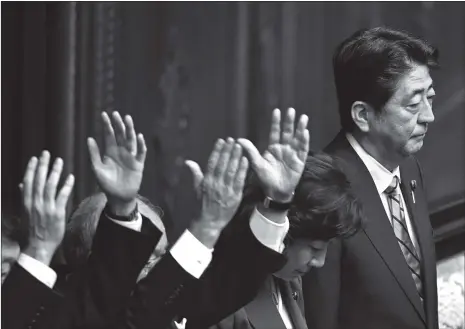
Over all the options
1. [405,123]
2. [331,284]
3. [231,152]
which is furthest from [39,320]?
[405,123]

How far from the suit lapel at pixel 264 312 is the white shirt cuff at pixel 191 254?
6.5 inches

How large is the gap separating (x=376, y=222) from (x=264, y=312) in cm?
58

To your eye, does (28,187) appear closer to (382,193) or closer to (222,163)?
(222,163)

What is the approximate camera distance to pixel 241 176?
2.54 m

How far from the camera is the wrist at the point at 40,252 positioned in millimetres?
2547

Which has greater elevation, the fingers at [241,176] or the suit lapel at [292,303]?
the fingers at [241,176]

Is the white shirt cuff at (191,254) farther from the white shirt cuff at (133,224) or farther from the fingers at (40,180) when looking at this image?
the fingers at (40,180)

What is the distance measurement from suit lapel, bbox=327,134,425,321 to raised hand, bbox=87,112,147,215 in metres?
0.72

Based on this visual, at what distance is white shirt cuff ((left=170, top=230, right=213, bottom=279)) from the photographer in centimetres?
255

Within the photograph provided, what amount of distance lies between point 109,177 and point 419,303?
3.53 ft

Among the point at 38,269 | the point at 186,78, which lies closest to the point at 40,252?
the point at 38,269

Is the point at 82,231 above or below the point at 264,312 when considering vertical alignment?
above

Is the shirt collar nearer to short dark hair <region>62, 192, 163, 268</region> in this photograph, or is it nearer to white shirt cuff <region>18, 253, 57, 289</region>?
short dark hair <region>62, 192, 163, 268</region>

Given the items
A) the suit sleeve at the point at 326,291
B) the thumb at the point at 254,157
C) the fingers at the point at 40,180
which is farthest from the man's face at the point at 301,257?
the fingers at the point at 40,180
